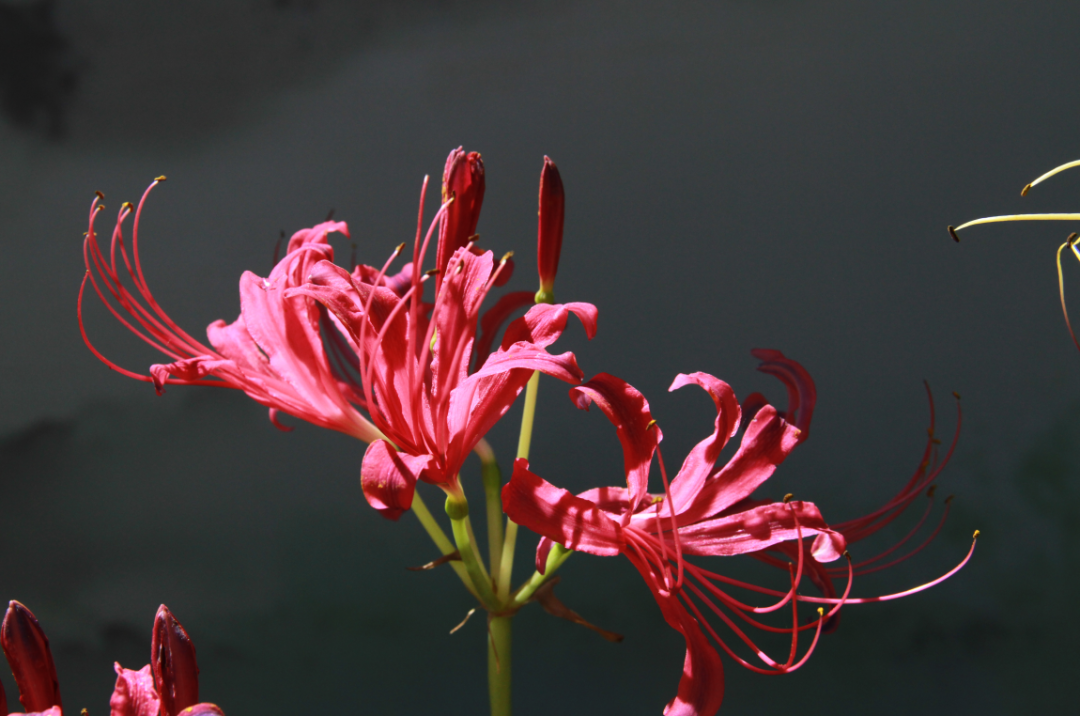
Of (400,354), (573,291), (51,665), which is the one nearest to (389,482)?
(400,354)

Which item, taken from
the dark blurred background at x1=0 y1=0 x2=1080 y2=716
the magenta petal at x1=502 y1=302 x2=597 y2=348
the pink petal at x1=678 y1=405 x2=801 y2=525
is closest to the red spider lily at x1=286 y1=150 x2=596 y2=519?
the magenta petal at x1=502 y1=302 x2=597 y2=348

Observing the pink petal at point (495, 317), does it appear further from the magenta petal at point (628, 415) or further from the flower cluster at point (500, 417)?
the magenta petal at point (628, 415)

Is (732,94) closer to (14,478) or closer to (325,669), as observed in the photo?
(325,669)

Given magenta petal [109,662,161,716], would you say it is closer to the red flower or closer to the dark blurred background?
the red flower

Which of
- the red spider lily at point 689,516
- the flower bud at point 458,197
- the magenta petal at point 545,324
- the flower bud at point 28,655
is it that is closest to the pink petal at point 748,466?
the red spider lily at point 689,516

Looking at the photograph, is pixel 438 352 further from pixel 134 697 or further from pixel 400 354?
pixel 134 697

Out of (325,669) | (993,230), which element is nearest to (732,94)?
(993,230)
